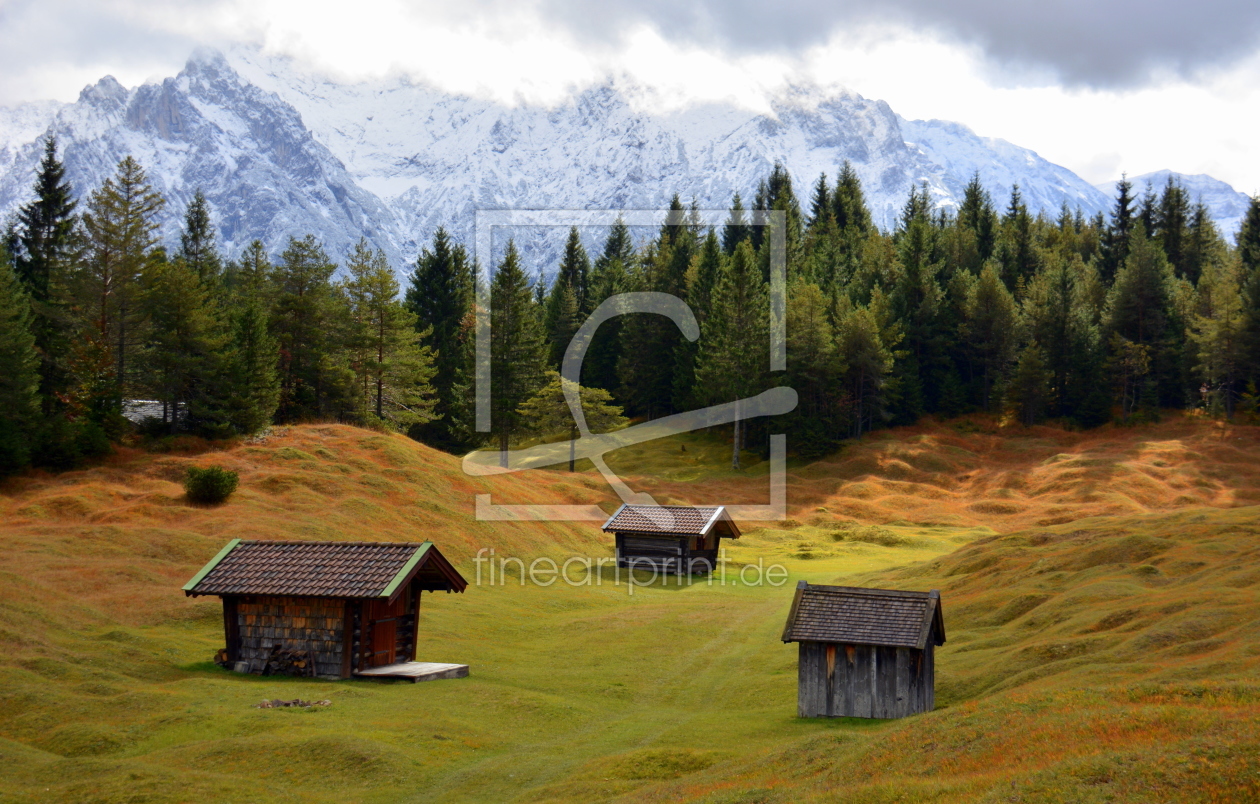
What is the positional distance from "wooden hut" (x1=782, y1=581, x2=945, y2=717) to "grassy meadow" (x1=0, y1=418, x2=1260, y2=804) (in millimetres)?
1047

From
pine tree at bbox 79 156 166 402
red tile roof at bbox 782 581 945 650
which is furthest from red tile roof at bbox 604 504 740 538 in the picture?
pine tree at bbox 79 156 166 402

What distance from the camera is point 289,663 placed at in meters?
28.2

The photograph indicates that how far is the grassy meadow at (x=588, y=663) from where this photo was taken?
1625 centimetres

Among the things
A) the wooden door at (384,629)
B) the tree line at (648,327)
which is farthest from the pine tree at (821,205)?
the wooden door at (384,629)

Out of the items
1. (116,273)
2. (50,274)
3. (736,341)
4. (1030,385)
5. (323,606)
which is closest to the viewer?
(323,606)

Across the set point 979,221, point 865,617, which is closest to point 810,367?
point 979,221

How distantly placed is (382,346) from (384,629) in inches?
1883

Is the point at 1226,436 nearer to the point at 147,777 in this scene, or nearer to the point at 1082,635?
the point at 1082,635

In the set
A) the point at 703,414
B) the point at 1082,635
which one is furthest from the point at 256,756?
the point at 703,414

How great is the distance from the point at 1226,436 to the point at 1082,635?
229ft

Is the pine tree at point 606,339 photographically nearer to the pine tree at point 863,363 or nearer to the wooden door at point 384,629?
the pine tree at point 863,363

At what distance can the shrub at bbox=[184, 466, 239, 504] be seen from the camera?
4747 centimetres

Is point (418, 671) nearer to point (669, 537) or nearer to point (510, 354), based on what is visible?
point (669, 537)

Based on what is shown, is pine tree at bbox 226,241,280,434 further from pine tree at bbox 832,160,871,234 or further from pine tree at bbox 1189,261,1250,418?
pine tree at bbox 832,160,871,234
